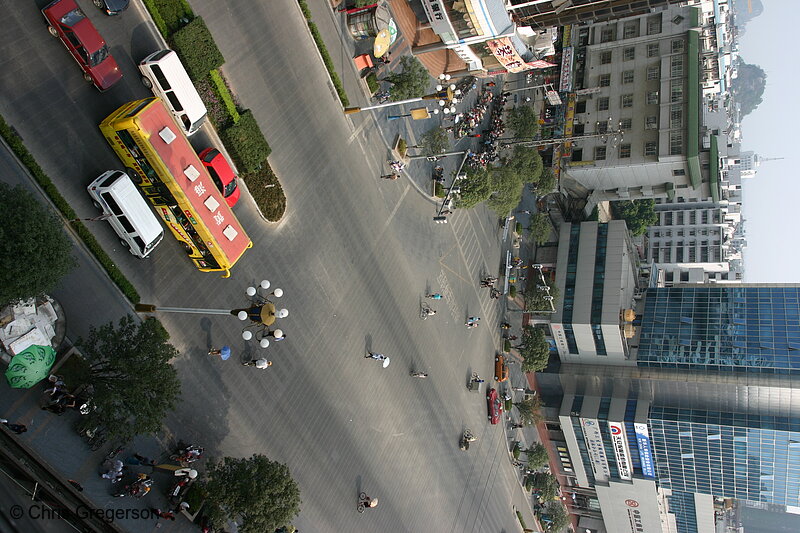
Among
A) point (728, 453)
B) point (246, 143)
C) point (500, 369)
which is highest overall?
point (246, 143)

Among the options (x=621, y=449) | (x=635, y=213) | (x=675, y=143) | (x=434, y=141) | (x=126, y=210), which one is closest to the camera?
(x=126, y=210)

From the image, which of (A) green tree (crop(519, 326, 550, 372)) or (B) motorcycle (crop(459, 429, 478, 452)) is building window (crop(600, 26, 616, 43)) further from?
(B) motorcycle (crop(459, 429, 478, 452))

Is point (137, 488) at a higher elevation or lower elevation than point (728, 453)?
higher

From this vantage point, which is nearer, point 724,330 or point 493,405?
point 493,405

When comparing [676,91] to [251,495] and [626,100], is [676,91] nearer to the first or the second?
[626,100]

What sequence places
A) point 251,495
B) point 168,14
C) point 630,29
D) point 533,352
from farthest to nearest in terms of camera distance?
point 630,29 → point 533,352 → point 168,14 → point 251,495

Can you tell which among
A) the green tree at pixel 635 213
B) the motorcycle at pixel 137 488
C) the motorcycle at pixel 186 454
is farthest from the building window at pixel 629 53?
the motorcycle at pixel 137 488

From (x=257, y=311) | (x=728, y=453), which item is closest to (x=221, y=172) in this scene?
(x=257, y=311)

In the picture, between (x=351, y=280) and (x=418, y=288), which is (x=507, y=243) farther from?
(x=351, y=280)

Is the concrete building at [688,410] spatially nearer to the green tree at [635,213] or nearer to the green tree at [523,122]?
the green tree at [635,213]
